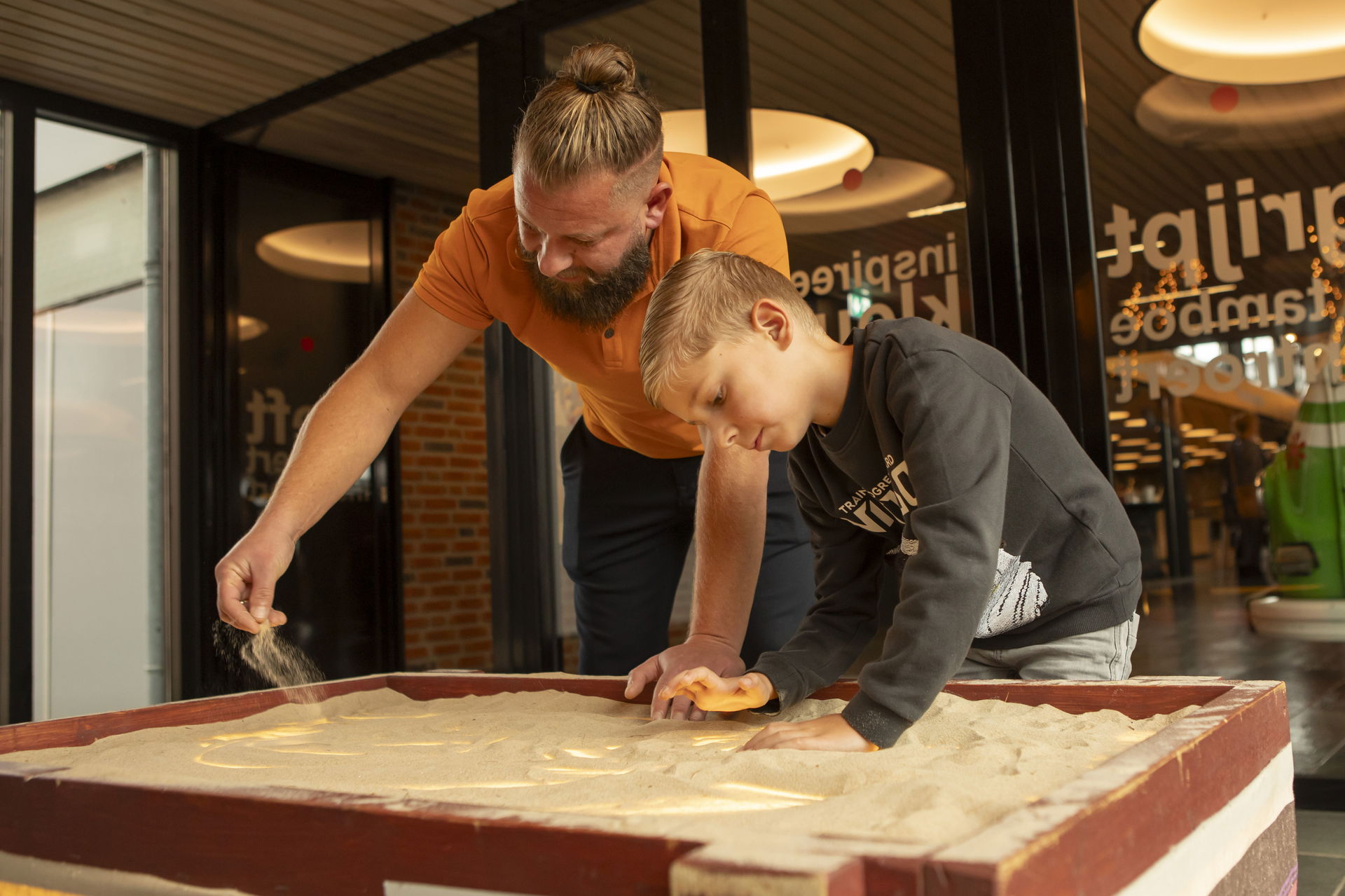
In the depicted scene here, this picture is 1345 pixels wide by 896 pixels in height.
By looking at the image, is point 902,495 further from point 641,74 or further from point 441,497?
point 441,497

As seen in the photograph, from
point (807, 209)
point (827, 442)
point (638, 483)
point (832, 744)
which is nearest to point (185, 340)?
point (807, 209)

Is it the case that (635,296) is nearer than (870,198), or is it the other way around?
(635,296)

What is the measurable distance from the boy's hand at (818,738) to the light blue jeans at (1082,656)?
0.42 metres

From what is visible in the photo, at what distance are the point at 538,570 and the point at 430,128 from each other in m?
2.07

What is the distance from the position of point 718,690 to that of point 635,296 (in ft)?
2.25

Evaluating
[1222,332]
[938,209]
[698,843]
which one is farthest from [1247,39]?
[698,843]

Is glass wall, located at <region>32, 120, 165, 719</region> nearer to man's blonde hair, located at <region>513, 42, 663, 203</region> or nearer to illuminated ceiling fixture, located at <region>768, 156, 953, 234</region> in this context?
illuminated ceiling fixture, located at <region>768, 156, 953, 234</region>

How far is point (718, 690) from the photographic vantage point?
1296 millimetres

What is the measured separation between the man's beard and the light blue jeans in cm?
75

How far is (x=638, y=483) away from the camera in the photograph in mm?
2012

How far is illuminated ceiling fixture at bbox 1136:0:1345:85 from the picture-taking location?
8.03 ft

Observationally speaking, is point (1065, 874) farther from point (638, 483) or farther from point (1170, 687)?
point (638, 483)

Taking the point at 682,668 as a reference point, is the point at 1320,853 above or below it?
below

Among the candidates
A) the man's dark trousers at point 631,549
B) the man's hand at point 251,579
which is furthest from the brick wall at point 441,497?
the man's hand at point 251,579
